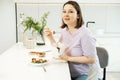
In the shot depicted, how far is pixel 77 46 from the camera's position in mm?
1899

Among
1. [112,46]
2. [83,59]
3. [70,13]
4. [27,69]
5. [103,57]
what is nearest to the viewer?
[27,69]

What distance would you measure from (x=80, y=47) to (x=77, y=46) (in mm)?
28

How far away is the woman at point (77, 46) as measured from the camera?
5.99ft

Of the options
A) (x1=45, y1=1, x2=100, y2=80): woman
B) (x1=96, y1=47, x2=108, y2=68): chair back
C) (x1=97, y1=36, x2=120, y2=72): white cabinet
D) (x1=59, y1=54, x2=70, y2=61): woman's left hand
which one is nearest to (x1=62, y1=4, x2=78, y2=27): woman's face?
(x1=45, y1=1, x2=100, y2=80): woman

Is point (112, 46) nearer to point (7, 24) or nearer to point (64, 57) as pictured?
point (7, 24)

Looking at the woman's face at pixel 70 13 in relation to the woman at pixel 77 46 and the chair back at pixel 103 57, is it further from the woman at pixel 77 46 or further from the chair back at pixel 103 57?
the chair back at pixel 103 57

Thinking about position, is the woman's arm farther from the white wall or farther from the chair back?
the white wall

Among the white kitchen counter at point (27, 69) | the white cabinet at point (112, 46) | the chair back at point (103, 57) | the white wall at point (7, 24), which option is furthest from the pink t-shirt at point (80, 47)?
the white wall at point (7, 24)

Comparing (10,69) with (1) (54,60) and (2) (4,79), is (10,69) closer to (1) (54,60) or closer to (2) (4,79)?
(2) (4,79)

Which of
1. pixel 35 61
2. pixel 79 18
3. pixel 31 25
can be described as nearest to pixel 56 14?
pixel 31 25

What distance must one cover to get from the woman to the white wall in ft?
7.24

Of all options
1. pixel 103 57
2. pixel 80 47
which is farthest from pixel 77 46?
pixel 103 57

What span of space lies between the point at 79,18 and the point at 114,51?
2138mm

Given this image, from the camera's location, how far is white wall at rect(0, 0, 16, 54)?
3.96 metres
